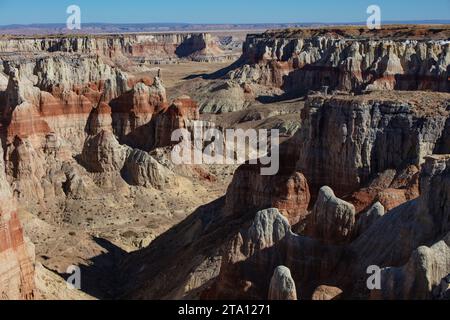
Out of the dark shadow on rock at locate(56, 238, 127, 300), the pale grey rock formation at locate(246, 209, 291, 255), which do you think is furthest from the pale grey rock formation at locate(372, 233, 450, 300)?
the dark shadow on rock at locate(56, 238, 127, 300)

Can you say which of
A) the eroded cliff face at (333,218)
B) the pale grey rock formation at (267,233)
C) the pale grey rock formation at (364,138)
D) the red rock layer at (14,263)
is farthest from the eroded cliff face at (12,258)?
the pale grey rock formation at (364,138)

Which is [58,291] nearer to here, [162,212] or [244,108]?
[162,212]

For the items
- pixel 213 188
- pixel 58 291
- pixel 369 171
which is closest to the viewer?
pixel 58 291

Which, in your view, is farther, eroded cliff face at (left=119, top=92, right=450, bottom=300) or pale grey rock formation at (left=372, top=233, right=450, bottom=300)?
eroded cliff face at (left=119, top=92, right=450, bottom=300)

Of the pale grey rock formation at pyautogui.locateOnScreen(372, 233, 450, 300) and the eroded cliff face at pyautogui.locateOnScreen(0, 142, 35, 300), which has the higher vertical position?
the pale grey rock formation at pyautogui.locateOnScreen(372, 233, 450, 300)

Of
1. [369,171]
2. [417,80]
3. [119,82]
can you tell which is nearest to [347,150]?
[369,171]

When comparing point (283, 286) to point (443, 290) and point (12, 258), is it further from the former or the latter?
point (12, 258)

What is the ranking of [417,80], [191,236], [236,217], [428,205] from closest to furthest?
[428,205]
[236,217]
[191,236]
[417,80]

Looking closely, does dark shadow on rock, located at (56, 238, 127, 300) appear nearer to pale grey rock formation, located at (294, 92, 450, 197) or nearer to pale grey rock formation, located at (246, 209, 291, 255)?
pale grey rock formation, located at (294, 92, 450, 197)
